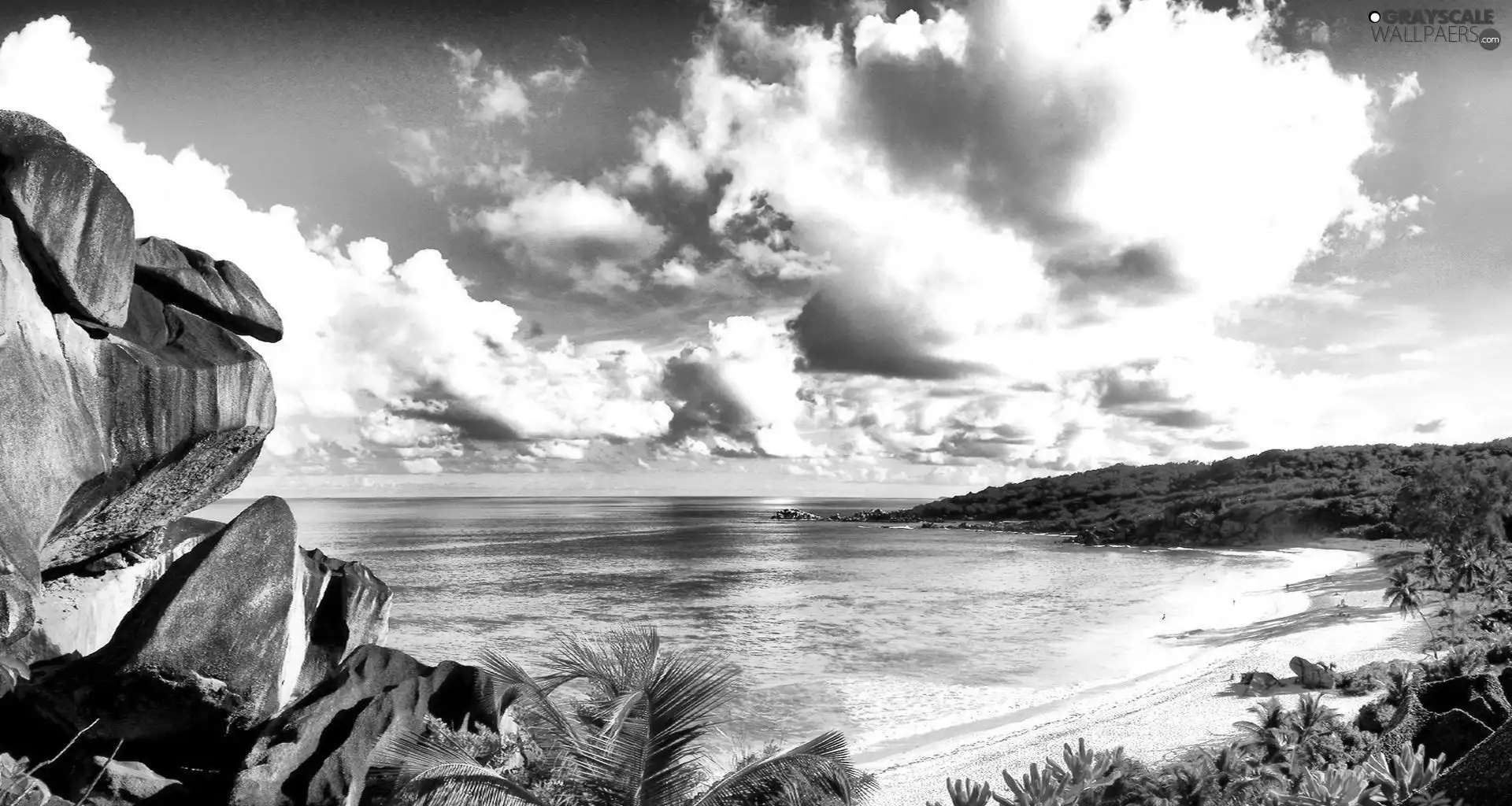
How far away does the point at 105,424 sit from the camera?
13.8 metres

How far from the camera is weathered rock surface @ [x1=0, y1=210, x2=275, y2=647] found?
11.8 metres

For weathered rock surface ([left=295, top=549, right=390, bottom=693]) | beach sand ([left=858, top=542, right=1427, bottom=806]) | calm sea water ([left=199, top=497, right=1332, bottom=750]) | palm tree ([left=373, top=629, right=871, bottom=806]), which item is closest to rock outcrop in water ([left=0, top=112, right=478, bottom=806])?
weathered rock surface ([left=295, top=549, right=390, bottom=693])

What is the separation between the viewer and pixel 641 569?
64938 millimetres

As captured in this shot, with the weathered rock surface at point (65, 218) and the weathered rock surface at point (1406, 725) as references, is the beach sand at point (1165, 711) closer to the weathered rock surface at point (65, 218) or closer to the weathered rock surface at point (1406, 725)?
the weathered rock surface at point (1406, 725)

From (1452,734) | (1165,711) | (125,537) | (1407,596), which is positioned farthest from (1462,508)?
(125,537)

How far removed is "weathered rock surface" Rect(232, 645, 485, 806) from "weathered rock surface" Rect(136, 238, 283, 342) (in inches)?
300

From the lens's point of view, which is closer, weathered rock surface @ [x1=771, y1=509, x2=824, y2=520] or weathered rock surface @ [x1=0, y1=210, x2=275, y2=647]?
weathered rock surface @ [x1=0, y1=210, x2=275, y2=647]

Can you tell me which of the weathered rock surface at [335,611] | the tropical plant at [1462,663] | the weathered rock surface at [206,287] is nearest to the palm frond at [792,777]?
the weathered rock surface at [335,611]

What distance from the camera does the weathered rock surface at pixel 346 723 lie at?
1273 cm

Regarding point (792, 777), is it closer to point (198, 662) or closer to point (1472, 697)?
point (198, 662)

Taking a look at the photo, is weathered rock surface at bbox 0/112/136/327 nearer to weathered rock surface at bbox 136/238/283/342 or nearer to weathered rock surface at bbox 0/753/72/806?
weathered rock surface at bbox 136/238/283/342

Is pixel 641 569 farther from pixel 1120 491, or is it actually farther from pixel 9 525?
pixel 1120 491

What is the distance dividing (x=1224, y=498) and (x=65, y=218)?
11490 centimetres

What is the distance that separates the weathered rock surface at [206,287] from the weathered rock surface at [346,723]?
761 centimetres
